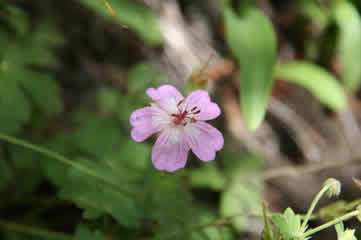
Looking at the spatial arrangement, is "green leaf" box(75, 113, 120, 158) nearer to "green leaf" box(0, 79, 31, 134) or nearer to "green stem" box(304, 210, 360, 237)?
"green leaf" box(0, 79, 31, 134)

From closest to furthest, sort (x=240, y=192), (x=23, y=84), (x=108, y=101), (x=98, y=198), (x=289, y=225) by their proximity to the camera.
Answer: (x=289, y=225) → (x=98, y=198) → (x=23, y=84) → (x=108, y=101) → (x=240, y=192)

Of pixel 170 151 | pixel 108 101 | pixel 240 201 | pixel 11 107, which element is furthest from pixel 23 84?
pixel 240 201

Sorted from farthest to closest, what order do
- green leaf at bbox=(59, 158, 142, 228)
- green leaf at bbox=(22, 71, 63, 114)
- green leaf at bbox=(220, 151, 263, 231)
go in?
green leaf at bbox=(220, 151, 263, 231), green leaf at bbox=(22, 71, 63, 114), green leaf at bbox=(59, 158, 142, 228)

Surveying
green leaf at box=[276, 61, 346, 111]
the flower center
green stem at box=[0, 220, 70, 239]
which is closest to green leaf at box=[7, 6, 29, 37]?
green stem at box=[0, 220, 70, 239]

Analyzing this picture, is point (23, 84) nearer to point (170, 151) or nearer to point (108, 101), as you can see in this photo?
point (108, 101)

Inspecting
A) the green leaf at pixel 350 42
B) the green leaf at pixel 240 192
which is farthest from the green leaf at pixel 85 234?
the green leaf at pixel 350 42

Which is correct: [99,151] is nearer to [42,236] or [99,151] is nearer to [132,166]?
[132,166]
